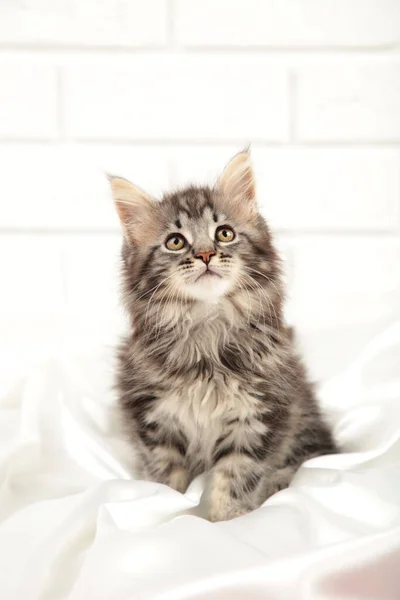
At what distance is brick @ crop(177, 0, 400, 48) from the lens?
204cm

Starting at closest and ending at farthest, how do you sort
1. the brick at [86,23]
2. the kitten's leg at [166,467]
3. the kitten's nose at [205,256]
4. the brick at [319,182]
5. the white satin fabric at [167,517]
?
the white satin fabric at [167,517] < the kitten's nose at [205,256] < the kitten's leg at [166,467] < the brick at [86,23] < the brick at [319,182]

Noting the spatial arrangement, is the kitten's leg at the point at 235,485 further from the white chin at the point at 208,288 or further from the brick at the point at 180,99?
the brick at the point at 180,99

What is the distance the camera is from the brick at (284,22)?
80.2 inches

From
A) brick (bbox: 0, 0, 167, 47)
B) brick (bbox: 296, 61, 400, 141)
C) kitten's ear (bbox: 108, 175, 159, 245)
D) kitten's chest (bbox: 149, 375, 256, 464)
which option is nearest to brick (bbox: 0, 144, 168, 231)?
brick (bbox: 0, 0, 167, 47)

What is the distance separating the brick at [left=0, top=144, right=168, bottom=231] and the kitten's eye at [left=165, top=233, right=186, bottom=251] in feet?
2.74

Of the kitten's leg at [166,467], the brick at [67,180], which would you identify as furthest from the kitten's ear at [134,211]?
the brick at [67,180]

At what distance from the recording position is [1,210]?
7.05 ft

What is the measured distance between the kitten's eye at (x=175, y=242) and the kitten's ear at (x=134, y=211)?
0.07 m

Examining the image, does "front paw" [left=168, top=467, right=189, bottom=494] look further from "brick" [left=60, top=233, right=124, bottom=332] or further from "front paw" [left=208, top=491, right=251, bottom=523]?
"brick" [left=60, top=233, right=124, bottom=332]

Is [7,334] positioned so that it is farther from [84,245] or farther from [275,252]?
[275,252]

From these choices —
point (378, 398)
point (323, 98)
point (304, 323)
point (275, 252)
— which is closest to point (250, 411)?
point (275, 252)

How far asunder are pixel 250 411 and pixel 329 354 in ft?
2.14

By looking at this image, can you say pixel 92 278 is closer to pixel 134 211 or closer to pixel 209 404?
pixel 134 211

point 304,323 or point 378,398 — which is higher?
point 304,323
